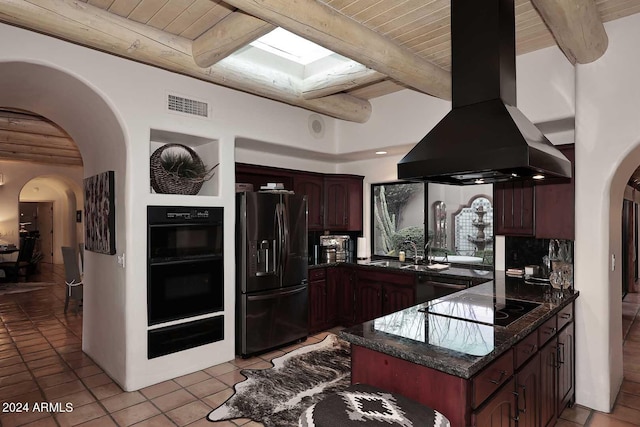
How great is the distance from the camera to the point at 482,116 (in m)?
2.09

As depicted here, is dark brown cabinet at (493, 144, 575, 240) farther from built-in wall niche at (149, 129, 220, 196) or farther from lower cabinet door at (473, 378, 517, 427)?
built-in wall niche at (149, 129, 220, 196)

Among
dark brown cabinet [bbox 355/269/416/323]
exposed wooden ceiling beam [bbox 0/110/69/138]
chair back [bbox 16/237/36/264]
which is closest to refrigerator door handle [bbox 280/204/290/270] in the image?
dark brown cabinet [bbox 355/269/416/323]

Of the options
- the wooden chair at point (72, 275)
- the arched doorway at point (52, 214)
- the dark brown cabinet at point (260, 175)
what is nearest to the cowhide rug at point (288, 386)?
the dark brown cabinet at point (260, 175)

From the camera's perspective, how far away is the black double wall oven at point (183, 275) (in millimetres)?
3453

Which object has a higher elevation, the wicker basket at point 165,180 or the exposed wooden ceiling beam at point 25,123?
the exposed wooden ceiling beam at point 25,123

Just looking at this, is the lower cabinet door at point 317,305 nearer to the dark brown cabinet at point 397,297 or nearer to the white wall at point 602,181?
the dark brown cabinet at point 397,297

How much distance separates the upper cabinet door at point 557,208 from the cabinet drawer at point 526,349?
4.74ft

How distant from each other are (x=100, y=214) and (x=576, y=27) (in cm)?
439

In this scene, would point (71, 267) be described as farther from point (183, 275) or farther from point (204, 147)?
point (204, 147)

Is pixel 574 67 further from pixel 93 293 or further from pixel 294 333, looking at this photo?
pixel 93 293

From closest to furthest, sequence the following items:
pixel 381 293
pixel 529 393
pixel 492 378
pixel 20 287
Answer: pixel 492 378 < pixel 529 393 < pixel 381 293 < pixel 20 287

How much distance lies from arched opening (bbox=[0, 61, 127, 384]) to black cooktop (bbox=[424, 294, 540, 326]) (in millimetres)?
2781

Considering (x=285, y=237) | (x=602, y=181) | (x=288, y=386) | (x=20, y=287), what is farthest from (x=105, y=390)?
(x=20, y=287)

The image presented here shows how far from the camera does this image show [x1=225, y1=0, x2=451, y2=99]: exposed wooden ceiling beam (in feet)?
7.39
